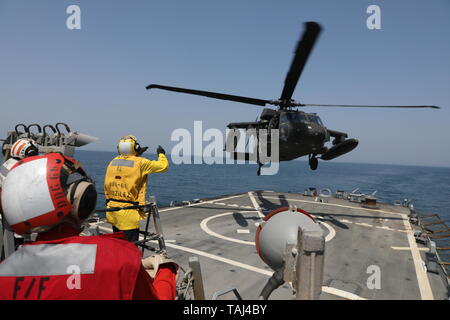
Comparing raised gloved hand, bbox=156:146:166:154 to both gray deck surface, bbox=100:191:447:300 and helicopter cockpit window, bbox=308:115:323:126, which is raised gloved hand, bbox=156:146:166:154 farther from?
helicopter cockpit window, bbox=308:115:323:126

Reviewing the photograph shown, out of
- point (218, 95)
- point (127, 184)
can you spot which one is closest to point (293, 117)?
point (218, 95)

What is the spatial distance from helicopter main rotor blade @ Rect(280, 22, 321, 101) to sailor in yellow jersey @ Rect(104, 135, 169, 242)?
732 cm

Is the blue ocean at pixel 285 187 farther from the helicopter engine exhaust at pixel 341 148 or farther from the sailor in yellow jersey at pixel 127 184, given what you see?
the sailor in yellow jersey at pixel 127 184

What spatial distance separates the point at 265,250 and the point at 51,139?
701cm

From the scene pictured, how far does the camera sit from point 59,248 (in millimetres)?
1780

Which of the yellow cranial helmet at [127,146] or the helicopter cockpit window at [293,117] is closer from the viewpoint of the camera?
the yellow cranial helmet at [127,146]

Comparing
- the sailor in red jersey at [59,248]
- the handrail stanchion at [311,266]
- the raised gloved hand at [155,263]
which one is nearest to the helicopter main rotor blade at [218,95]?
the raised gloved hand at [155,263]

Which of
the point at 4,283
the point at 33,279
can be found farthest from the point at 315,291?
the point at 4,283

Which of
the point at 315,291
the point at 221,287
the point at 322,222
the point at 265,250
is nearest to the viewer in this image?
the point at 315,291

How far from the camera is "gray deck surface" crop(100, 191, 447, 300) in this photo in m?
8.10

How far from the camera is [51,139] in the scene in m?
7.21

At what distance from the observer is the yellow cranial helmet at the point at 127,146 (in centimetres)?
546

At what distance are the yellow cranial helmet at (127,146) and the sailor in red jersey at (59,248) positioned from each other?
3361 millimetres

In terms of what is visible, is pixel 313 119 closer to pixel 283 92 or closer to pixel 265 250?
pixel 283 92
